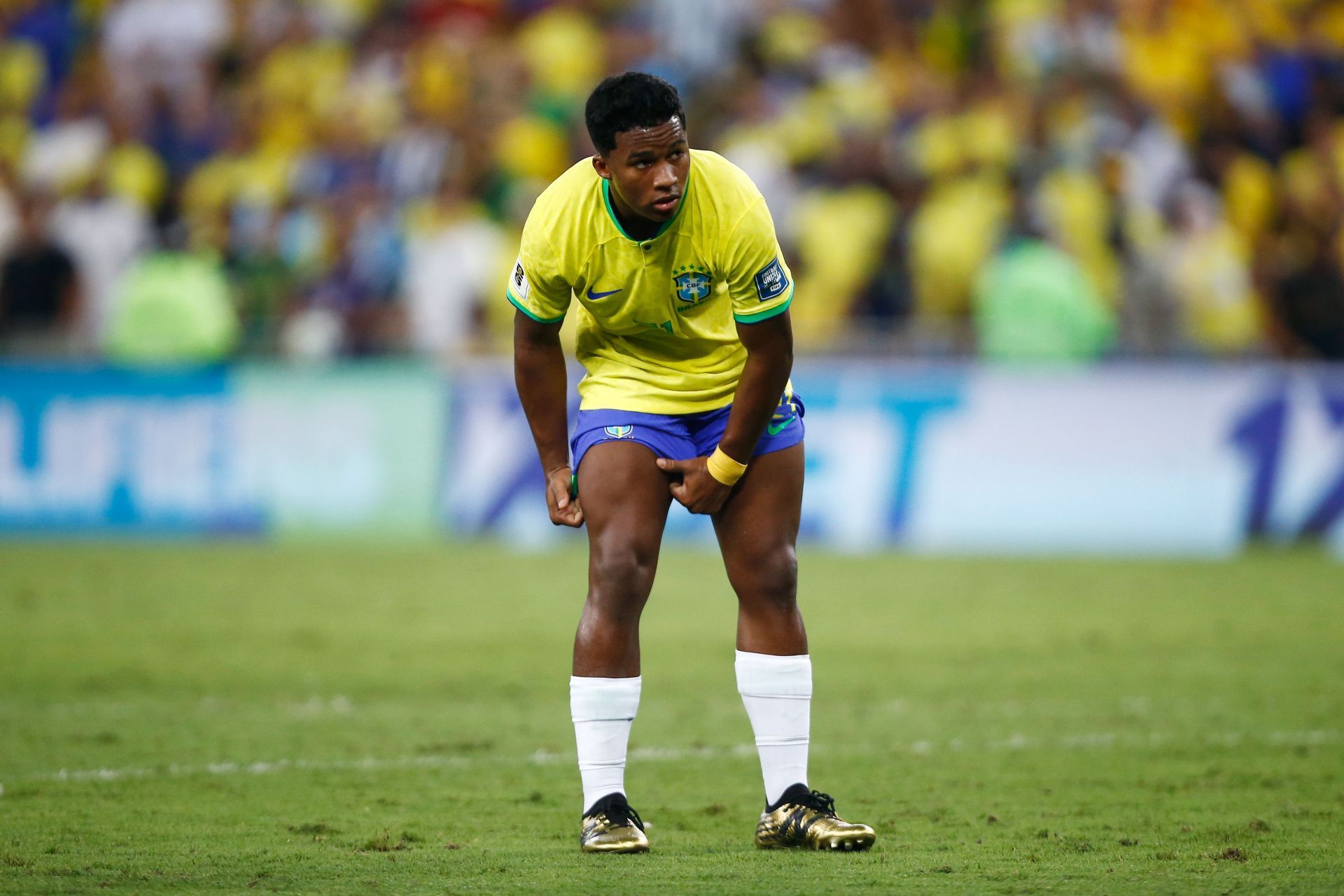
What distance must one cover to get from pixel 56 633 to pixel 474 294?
22.1 feet

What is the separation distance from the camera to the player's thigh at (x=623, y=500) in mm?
5305

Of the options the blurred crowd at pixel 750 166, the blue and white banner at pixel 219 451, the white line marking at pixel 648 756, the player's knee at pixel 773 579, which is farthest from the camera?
the blurred crowd at pixel 750 166

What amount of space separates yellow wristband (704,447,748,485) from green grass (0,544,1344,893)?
3.57 ft

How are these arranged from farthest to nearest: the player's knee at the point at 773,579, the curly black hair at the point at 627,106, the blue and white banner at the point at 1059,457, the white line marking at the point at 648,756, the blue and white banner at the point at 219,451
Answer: the blue and white banner at the point at 219,451, the blue and white banner at the point at 1059,457, the white line marking at the point at 648,756, the player's knee at the point at 773,579, the curly black hair at the point at 627,106

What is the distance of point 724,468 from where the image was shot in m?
5.30

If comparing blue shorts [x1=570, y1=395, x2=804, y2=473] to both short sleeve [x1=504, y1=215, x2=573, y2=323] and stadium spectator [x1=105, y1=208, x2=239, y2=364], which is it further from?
stadium spectator [x1=105, y1=208, x2=239, y2=364]

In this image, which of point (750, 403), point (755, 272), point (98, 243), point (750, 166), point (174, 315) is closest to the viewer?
point (755, 272)

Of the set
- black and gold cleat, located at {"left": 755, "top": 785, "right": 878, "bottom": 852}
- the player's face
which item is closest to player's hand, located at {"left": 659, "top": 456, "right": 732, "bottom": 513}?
the player's face

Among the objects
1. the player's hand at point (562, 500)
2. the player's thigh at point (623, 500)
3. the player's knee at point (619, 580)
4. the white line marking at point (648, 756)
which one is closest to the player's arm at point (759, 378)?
the player's thigh at point (623, 500)

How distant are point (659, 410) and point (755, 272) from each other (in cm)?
58

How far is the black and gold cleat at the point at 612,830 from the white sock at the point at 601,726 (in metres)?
0.04

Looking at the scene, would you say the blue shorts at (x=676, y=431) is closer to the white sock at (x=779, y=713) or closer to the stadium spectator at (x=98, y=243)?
the white sock at (x=779, y=713)

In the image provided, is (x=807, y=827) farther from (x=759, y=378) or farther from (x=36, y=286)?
(x=36, y=286)

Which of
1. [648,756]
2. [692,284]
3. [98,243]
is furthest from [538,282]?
[98,243]
